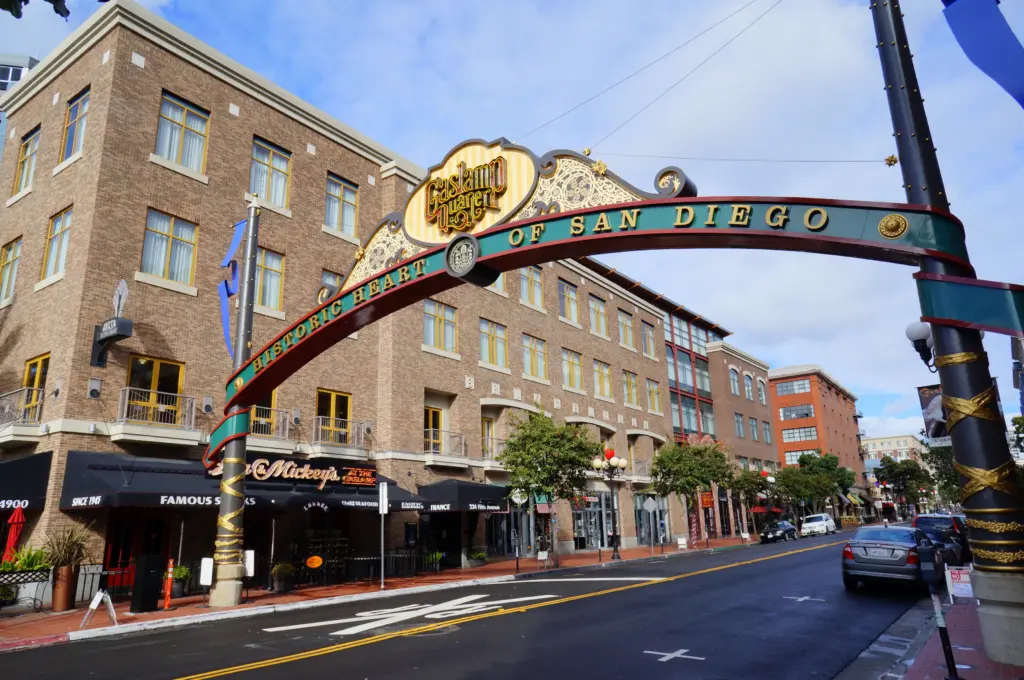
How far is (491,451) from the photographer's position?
31.5 meters

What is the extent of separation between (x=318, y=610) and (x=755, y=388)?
2274 inches

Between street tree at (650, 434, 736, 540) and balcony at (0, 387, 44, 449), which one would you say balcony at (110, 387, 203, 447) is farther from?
street tree at (650, 434, 736, 540)

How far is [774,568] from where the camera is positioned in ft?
71.8

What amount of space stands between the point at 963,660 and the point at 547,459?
18988 mm

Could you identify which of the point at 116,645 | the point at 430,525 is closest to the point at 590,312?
the point at 430,525

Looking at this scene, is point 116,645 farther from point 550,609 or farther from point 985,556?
point 985,556

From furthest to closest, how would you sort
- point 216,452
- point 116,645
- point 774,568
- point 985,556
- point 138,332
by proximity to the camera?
1. point 774,568
2. point 138,332
3. point 216,452
4. point 116,645
5. point 985,556

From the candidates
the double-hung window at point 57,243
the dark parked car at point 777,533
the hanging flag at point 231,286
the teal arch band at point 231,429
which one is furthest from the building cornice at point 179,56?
the dark parked car at point 777,533

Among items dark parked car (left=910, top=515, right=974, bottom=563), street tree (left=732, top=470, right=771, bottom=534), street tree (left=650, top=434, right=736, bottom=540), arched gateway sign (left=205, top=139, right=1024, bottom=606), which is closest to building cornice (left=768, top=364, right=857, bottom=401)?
street tree (left=732, top=470, right=771, bottom=534)

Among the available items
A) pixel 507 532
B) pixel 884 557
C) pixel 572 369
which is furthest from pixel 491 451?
pixel 884 557

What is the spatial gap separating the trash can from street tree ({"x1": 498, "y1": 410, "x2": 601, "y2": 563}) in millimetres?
14210

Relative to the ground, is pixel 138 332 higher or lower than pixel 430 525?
higher

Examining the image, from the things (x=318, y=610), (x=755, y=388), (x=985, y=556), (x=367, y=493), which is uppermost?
(x=755, y=388)

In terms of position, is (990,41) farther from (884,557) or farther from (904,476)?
(904,476)
